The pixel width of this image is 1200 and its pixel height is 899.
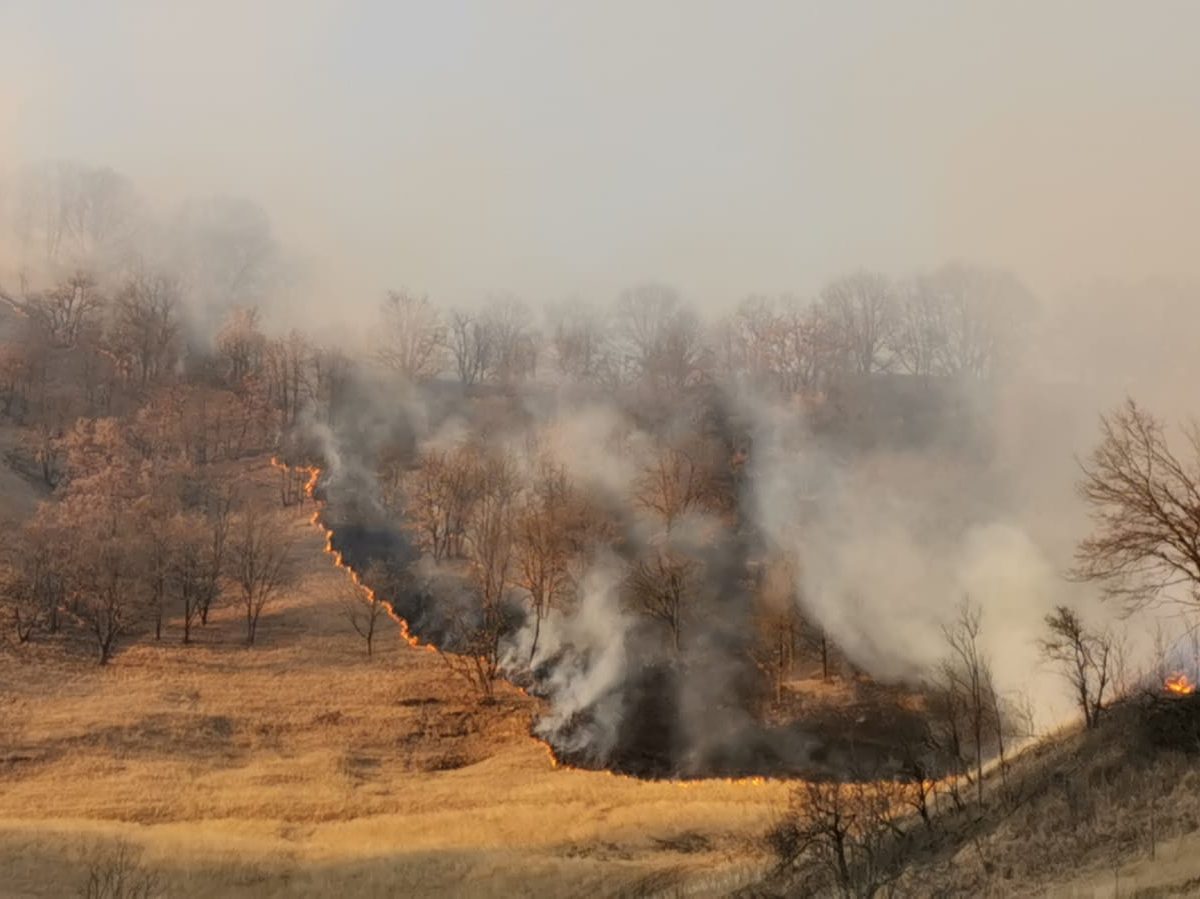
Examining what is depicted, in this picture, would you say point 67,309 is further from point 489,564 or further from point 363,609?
point 489,564

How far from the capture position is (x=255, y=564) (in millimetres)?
53906

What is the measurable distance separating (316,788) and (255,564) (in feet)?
75.0

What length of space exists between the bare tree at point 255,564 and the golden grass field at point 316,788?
1736 millimetres

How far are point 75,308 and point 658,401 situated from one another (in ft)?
219

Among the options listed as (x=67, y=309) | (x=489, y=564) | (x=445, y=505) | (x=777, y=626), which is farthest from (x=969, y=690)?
(x=67, y=309)

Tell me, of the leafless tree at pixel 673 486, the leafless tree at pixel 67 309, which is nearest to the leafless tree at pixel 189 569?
the leafless tree at pixel 673 486

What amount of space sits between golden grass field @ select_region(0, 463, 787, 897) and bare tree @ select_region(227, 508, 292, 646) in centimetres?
174

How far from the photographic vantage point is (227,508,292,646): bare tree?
170 ft

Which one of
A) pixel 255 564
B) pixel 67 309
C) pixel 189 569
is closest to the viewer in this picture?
pixel 189 569

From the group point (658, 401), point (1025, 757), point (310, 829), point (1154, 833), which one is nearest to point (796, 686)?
point (1025, 757)

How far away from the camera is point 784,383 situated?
8394 centimetres

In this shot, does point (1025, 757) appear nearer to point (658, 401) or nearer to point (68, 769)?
point (68, 769)

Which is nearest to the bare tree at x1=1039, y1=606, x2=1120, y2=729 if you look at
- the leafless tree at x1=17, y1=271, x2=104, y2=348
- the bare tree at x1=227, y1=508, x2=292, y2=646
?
the bare tree at x1=227, y1=508, x2=292, y2=646

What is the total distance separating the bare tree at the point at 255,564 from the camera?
5168 centimetres
